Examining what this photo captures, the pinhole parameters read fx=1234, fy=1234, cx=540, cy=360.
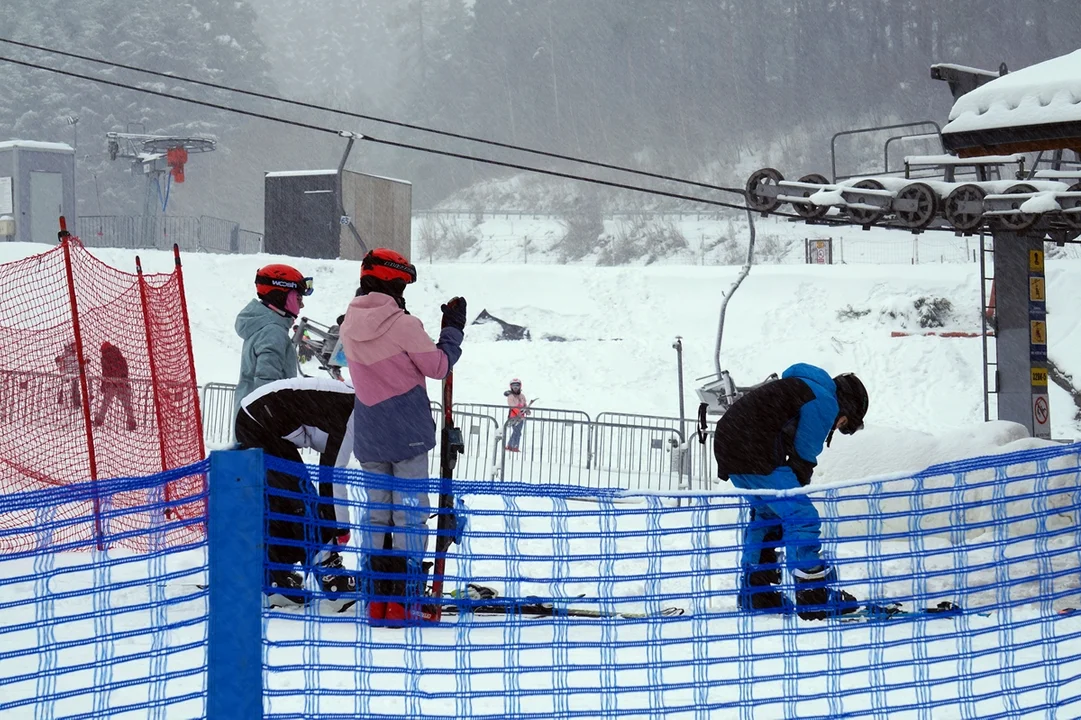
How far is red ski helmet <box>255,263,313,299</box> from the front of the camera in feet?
23.3

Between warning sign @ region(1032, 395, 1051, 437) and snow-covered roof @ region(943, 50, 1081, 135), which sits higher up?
snow-covered roof @ region(943, 50, 1081, 135)

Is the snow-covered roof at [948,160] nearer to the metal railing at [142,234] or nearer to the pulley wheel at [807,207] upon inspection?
the pulley wheel at [807,207]

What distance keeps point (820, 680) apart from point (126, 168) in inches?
2262

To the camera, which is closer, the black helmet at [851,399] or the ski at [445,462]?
the ski at [445,462]

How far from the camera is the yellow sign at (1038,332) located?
1209 cm

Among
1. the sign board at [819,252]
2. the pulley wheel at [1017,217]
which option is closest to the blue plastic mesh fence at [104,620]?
the pulley wheel at [1017,217]

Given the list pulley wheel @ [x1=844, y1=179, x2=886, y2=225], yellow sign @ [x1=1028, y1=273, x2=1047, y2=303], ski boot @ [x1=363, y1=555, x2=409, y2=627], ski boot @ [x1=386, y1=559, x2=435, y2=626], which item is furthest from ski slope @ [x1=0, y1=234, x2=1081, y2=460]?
ski boot @ [x1=363, y1=555, x2=409, y2=627]

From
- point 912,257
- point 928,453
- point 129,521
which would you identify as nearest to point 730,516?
point 928,453

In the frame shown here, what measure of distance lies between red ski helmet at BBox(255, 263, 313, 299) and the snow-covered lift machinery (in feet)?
13.8

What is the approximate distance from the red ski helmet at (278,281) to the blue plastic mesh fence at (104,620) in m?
1.53

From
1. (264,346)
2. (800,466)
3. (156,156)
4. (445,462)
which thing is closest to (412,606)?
(445,462)

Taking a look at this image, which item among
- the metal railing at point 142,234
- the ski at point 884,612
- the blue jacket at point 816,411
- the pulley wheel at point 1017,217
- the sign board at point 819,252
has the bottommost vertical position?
the ski at point 884,612

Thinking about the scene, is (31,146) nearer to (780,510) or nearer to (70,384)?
(70,384)

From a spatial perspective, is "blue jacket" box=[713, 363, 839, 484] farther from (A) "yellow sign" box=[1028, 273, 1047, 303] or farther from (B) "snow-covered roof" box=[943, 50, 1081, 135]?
(A) "yellow sign" box=[1028, 273, 1047, 303]
